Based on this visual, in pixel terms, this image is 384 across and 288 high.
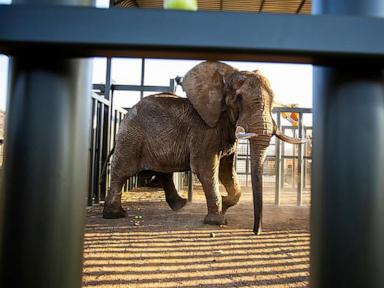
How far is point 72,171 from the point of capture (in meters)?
0.42

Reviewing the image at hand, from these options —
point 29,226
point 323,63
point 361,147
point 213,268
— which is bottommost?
point 213,268

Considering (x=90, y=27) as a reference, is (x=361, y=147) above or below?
below

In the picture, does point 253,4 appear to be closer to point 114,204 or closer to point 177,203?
point 177,203

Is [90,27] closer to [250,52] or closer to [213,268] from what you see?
[250,52]

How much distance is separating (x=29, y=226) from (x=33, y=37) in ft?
0.75

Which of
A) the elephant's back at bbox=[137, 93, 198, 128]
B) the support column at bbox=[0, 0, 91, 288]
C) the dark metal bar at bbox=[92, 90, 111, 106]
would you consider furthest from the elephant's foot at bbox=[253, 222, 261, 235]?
the dark metal bar at bbox=[92, 90, 111, 106]

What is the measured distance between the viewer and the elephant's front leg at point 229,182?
410 cm

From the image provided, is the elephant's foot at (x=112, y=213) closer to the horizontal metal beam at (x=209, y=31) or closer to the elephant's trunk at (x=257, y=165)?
the elephant's trunk at (x=257, y=165)

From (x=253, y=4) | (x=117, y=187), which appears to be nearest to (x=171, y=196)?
(x=117, y=187)

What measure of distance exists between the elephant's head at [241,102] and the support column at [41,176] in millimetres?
2609

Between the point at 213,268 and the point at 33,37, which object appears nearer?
the point at 33,37

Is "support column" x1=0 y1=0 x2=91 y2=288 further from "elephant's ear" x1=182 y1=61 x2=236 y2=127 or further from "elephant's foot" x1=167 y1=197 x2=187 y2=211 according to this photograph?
"elephant's foot" x1=167 y1=197 x2=187 y2=211

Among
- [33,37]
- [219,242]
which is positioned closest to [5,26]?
[33,37]

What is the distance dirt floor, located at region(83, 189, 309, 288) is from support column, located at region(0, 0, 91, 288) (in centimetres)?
151
